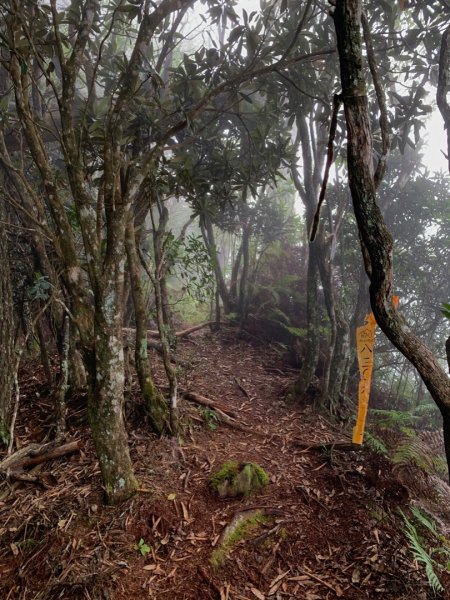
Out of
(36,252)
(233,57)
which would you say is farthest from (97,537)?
(233,57)

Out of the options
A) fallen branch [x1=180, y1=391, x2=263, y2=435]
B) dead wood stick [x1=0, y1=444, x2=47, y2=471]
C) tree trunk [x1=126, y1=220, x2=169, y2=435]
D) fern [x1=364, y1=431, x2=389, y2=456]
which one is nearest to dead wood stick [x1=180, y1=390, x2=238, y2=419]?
fallen branch [x1=180, y1=391, x2=263, y2=435]

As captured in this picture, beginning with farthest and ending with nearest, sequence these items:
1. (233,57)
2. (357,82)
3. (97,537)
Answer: (233,57)
(97,537)
(357,82)

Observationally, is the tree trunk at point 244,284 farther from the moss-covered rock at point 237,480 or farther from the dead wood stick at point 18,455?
the dead wood stick at point 18,455

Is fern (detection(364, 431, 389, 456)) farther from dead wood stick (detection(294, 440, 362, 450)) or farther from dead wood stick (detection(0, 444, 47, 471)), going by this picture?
dead wood stick (detection(0, 444, 47, 471))

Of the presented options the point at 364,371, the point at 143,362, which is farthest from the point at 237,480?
the point at 364,371

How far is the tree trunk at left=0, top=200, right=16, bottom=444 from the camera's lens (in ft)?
11.2

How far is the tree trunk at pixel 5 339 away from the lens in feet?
11.2

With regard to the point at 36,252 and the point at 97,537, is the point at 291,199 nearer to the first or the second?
the point at 36,252

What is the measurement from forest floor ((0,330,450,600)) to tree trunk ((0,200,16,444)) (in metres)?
0.22

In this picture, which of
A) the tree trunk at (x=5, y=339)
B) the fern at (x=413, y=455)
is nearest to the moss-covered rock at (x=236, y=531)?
the fern at (x=413, y=455)

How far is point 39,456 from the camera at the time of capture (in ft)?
10.3

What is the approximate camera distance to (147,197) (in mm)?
3793

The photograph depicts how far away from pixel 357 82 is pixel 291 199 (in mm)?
10845

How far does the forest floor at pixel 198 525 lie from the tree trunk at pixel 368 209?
138cm
